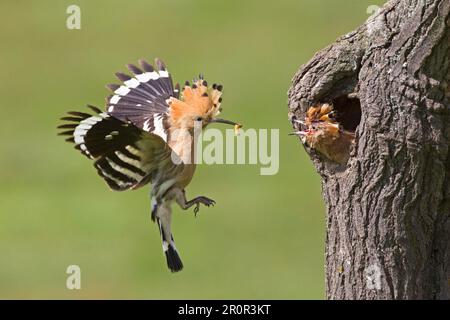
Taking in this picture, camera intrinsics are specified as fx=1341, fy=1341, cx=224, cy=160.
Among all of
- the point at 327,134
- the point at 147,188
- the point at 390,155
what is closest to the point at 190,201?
the point at 327,134

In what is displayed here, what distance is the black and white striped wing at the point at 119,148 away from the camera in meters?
5.91

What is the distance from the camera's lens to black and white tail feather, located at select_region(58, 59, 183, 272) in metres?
5.95

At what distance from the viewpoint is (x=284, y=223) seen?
13.8m

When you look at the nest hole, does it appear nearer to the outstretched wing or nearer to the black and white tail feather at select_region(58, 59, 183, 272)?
the black and white tail feather at select_region(58, 59, 183, 272)

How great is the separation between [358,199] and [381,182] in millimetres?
153

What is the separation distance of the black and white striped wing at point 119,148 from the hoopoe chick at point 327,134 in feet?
2.26

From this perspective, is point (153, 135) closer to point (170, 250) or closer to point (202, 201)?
point (202, 201)

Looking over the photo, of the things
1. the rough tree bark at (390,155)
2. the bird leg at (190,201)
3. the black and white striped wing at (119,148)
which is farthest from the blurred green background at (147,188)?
the rough tree bark at (390,155)

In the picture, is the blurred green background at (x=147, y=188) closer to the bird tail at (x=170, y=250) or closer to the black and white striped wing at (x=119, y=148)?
the bird tail at (x=170, y=250)

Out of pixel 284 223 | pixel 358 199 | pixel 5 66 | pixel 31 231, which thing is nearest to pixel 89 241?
pixel 31 231

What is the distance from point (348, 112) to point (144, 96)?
3.77ft

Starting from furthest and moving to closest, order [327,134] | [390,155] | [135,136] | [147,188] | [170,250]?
1. [147,188]
2. [170,250]
3. [135,136]
4. [327,134]
5. [390,155]

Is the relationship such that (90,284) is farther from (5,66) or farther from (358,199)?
(358,199)

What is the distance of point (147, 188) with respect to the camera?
48.9ft
